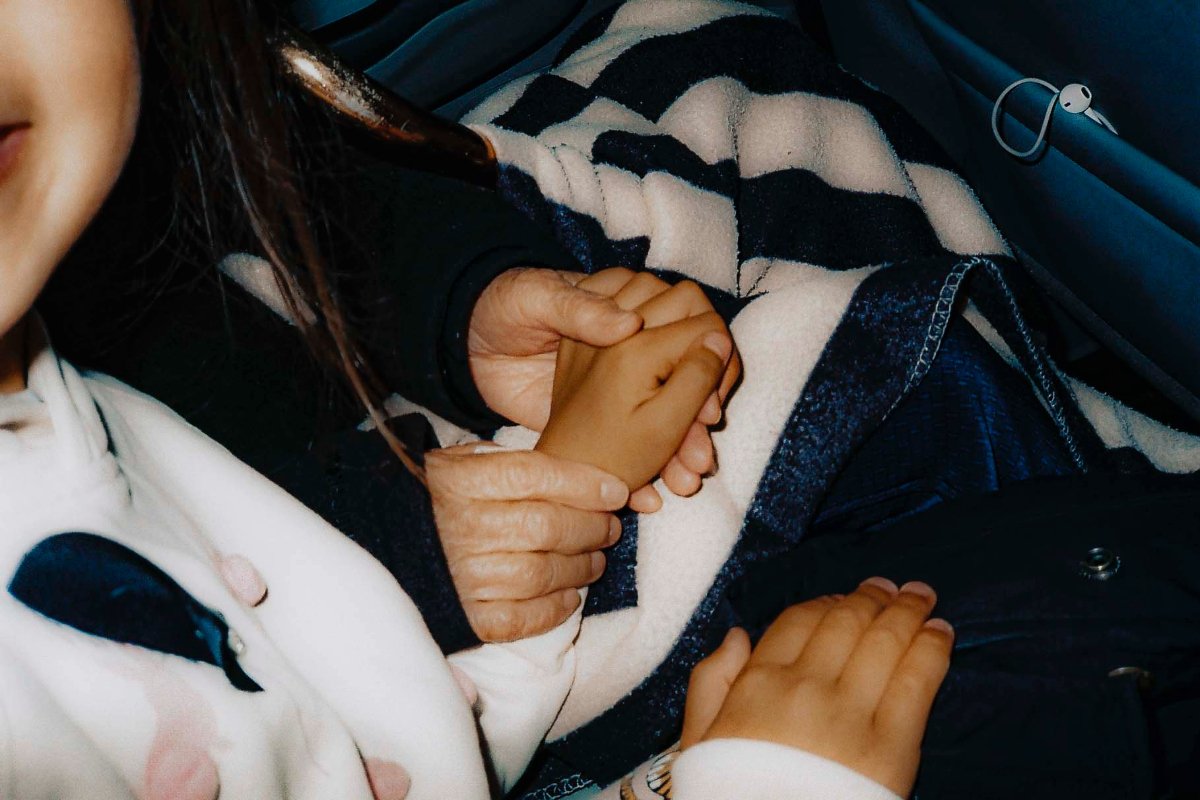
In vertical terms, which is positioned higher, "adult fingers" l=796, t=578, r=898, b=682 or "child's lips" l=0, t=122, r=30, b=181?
"child's lips" l=0, t=122, r=30, b=181

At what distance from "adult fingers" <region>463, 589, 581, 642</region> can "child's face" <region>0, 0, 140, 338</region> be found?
332 millimetres

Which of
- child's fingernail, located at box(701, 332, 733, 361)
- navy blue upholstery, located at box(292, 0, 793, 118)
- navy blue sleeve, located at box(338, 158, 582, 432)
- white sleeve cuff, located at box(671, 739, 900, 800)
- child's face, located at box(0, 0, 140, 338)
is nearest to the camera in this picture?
child's face, located at box(0, 0, 140, 338)

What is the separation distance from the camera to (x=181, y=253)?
0.76 m

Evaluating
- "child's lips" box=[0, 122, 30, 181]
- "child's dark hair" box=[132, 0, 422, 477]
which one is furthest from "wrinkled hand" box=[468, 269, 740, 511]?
"child's lips" box=[0, 122, 30, 181]

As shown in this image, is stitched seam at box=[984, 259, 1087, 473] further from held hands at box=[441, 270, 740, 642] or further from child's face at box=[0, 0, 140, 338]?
child's face at box=[0, 0, 140, 338]

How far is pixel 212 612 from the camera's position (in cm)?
53

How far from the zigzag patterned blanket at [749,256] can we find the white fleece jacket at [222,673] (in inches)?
2.8

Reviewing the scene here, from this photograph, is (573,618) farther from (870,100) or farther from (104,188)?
(870,100)

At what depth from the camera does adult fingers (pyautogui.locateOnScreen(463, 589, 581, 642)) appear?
0.62 m

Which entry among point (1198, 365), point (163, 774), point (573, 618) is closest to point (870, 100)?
point (1198, 365)

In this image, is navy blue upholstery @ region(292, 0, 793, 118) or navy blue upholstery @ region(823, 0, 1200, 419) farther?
navy blue upholstery @ region(292, 0, 793, 118)

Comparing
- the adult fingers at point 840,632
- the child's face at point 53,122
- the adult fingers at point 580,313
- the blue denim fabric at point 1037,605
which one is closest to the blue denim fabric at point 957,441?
the blue denim fabric at point 1037,605

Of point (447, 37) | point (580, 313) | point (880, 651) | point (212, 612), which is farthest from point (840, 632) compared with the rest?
point (447, 37)

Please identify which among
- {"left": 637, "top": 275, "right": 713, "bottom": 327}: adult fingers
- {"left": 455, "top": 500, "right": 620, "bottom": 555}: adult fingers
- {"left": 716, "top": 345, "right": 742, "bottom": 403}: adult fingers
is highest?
{"left": 637, "top": 275, "right": 713, "bottom": 327}: adult fingers
